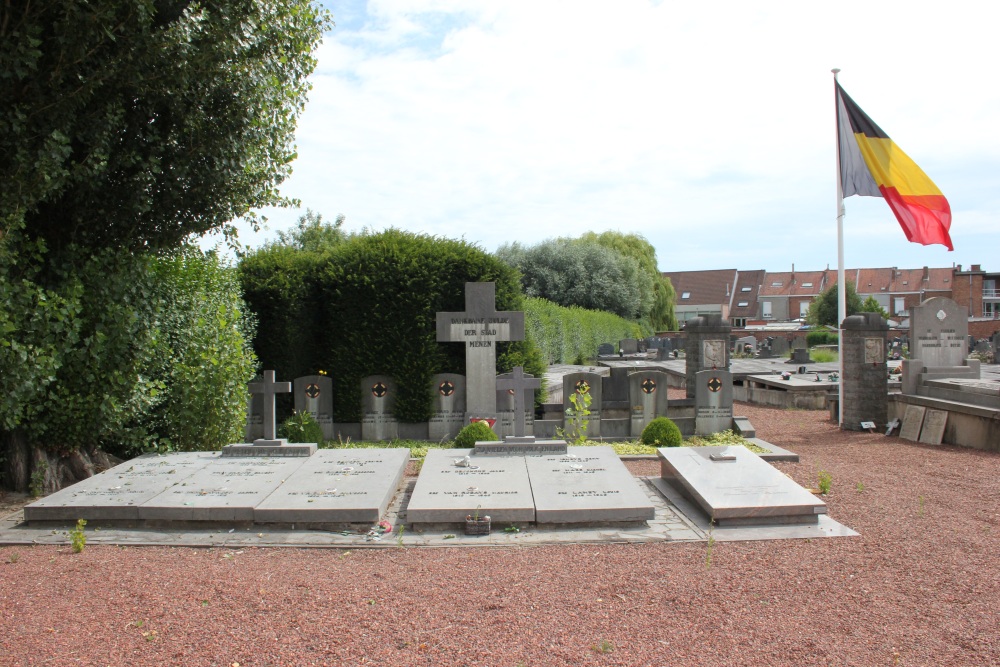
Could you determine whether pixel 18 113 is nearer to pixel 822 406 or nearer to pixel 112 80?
pixel 112 80

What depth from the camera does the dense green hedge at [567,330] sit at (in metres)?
22.3

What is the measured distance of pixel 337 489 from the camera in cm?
671

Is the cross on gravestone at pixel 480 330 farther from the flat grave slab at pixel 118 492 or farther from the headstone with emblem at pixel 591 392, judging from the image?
the flat grave slab at pixel 118 492

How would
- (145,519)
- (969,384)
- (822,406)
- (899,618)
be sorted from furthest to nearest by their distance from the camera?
(822,406) < (969,384) < (145,519) < (899,618)

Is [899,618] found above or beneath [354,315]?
beneath

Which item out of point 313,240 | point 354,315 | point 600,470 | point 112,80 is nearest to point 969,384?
point 600,470

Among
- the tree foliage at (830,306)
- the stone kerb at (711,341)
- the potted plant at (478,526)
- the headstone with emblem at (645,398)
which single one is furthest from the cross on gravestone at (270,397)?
the tree foliage at (830,306)

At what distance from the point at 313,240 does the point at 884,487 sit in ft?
83.6

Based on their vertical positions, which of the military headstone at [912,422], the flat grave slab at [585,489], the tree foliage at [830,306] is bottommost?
the military headstone at [912,422]

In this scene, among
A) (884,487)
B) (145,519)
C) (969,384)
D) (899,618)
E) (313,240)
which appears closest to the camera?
(899,618)

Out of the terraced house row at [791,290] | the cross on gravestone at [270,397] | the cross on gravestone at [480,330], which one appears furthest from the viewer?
the terraced house row at [791,290]

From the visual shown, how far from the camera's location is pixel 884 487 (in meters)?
7.92

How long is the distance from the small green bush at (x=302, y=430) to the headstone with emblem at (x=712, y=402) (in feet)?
19.2

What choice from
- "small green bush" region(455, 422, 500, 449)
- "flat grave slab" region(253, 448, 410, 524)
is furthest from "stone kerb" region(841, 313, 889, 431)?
"flat grave slab" region(253, 448, 410, 524)
